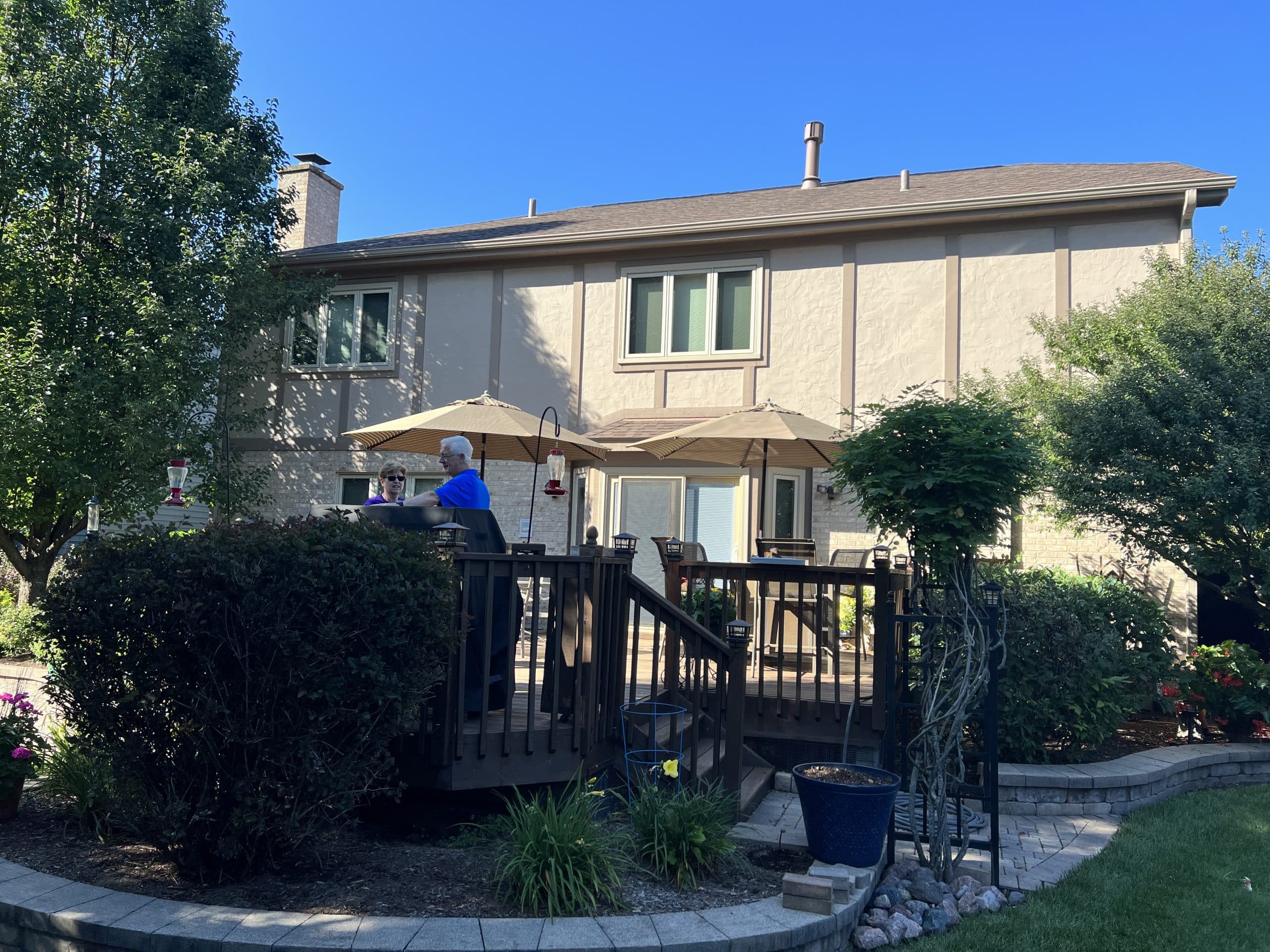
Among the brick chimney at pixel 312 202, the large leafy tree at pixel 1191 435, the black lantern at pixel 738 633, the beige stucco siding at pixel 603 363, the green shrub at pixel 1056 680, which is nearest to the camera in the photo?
the black lantern at pixel 738 633

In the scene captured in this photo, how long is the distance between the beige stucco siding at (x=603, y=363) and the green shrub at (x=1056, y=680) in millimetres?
6288

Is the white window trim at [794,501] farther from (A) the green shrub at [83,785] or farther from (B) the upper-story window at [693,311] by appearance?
(A) the green shrub at [83,785]

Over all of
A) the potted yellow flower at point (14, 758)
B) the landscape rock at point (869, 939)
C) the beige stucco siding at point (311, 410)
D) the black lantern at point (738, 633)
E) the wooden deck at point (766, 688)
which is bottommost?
the landscape rock at point (869, 939)

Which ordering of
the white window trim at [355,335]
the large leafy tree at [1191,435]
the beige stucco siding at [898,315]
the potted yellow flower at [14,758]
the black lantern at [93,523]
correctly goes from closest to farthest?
the black lantern at [93,523] → the potted yellow flower at [14,758] → the large leafy tree at [1191,435] → the beige stucco siding at [898,315] → the white window trim at [355,335]

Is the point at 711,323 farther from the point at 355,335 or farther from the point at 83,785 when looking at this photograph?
the point at 83,785

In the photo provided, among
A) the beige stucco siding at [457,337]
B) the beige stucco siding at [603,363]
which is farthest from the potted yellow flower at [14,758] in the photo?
the beige stucco siding at [457,337]

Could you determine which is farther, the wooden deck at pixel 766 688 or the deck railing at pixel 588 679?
the wooden deck at pixel 766 688

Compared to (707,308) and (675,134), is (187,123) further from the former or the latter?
(675,134)

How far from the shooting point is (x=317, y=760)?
3.69 meters

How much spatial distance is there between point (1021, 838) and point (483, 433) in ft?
19.1

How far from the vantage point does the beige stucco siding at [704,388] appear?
39.8ft

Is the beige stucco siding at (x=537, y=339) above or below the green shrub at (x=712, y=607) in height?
above

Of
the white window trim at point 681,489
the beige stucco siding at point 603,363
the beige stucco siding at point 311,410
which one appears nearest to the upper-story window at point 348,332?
the beige stucco siding at point 311,410

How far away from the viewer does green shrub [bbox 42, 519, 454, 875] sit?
11.8ft
